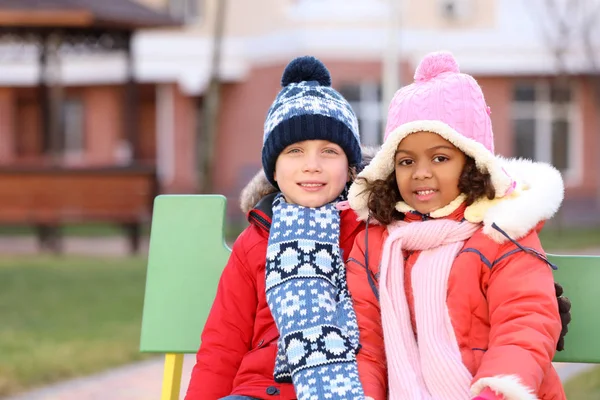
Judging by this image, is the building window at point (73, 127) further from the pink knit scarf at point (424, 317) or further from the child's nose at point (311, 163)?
the pink knit scarf at point (424, 317)

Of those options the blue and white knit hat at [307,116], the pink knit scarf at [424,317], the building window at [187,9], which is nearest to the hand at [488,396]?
the pink knit scarf at [424,317]

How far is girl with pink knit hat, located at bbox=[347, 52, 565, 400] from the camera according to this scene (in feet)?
9.69

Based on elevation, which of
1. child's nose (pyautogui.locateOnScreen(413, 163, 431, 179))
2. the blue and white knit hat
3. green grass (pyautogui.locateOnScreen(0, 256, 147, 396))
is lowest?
green grass (pyautogui.locateOnScreen(0, 256, 147, 396))

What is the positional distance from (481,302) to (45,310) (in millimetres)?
7469

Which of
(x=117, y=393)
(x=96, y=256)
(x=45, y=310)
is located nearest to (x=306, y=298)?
(x=117, y=393)

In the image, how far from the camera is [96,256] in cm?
1549

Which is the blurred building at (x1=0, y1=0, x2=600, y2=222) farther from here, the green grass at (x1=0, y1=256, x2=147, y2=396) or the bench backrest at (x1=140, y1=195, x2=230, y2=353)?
the bench backrest at (x1=140, y1=195, x2=230, y2=353)

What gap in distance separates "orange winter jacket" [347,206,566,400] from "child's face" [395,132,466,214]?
56 mm

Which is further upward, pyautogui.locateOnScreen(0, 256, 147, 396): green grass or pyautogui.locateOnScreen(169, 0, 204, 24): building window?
pyautogui.locateOnScreen(169, 0, 204, 24): building window

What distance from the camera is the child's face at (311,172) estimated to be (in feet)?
10.9

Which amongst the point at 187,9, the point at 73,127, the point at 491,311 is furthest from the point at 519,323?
the point at 73,127

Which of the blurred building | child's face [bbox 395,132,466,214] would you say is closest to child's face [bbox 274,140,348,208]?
child's face [bbox 395,132,466,214]

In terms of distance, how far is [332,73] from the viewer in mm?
24219

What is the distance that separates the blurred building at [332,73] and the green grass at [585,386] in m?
16.8
